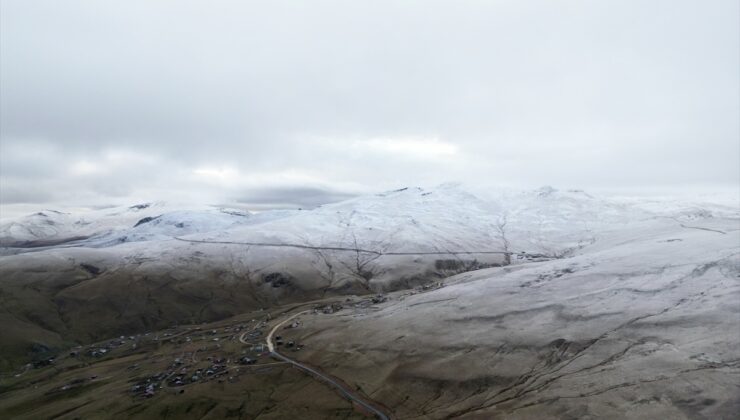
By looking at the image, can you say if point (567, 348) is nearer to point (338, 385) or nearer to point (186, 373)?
point (338, 385)

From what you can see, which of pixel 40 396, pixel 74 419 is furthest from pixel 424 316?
pixel 40 396

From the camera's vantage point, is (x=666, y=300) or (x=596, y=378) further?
(x=666, y=300)

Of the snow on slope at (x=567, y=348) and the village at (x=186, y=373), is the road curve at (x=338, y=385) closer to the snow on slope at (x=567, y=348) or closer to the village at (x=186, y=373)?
the village at (x=186, y=373)

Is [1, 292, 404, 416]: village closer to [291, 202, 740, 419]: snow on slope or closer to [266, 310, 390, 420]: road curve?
[266, 310, 390, 420]: road curve

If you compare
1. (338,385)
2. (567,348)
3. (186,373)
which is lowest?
(186,373)

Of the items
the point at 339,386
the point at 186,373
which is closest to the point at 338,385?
the point at 339,386

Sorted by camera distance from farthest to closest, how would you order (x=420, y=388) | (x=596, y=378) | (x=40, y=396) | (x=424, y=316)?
(x=424, y=316) → (x=40, y=396) → (x=420, y=388) → (x=596, y=378)

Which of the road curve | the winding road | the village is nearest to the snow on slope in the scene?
the winding road

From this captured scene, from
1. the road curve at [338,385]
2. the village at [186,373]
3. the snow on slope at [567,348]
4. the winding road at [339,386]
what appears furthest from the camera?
the village at [186,373]

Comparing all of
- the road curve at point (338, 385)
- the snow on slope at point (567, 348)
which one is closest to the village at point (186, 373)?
the road curve at point (338, 385)

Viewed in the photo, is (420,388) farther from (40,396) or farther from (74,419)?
(40,396)

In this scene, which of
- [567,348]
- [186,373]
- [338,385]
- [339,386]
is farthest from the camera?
[186,373]
